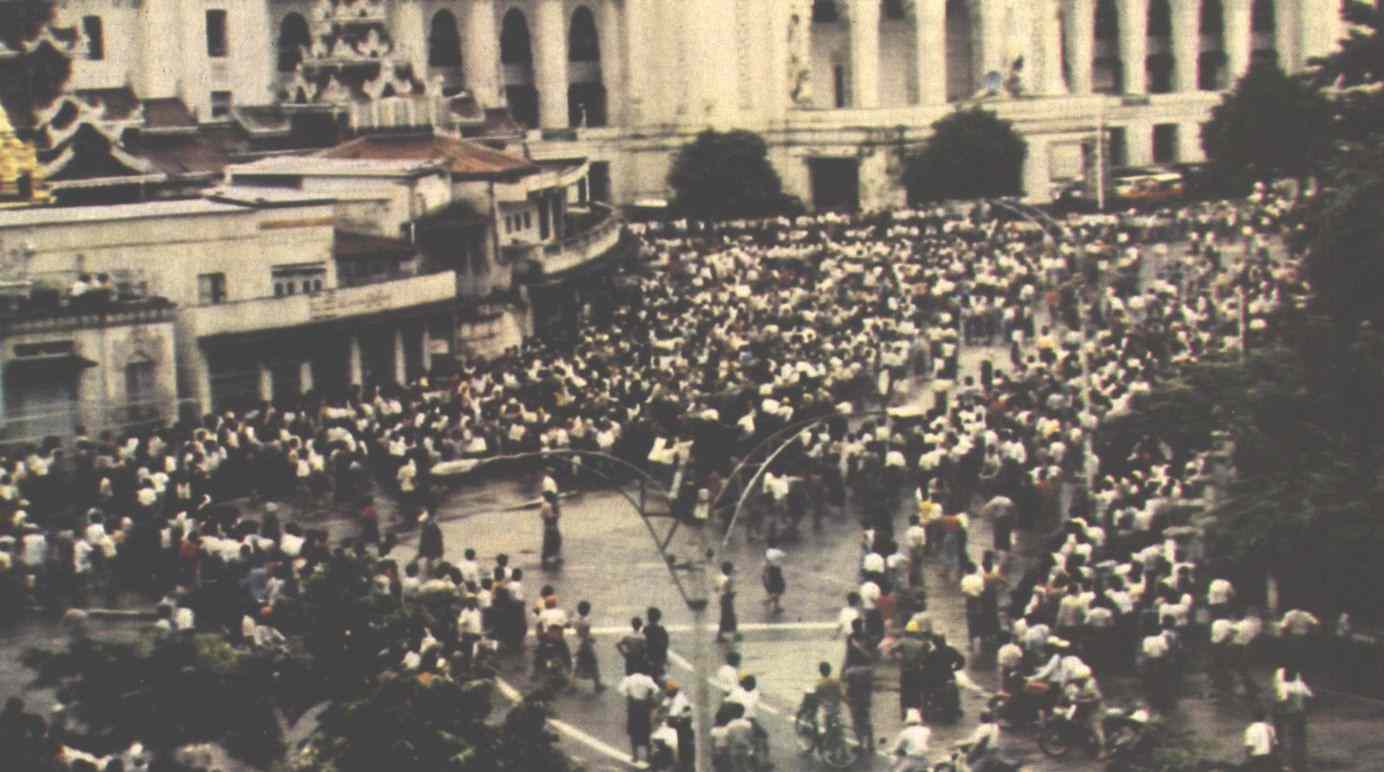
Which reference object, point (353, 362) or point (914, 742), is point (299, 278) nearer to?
point (353, 362)

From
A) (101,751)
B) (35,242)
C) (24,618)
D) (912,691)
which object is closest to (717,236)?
(35,242)

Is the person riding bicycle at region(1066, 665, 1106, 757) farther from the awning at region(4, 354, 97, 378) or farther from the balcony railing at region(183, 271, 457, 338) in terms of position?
the balcony railing at region(183, 271, 457, 338)

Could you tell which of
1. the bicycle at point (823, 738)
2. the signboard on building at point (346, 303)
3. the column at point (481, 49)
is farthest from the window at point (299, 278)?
the column at point (481, 49)

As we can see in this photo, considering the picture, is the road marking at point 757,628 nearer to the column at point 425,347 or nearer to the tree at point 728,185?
the column at point 425,347

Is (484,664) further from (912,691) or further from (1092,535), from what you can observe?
(1092,535)

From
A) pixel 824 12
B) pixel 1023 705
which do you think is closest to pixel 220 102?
pixel 824 12

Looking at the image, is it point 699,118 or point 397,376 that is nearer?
point 397,376
